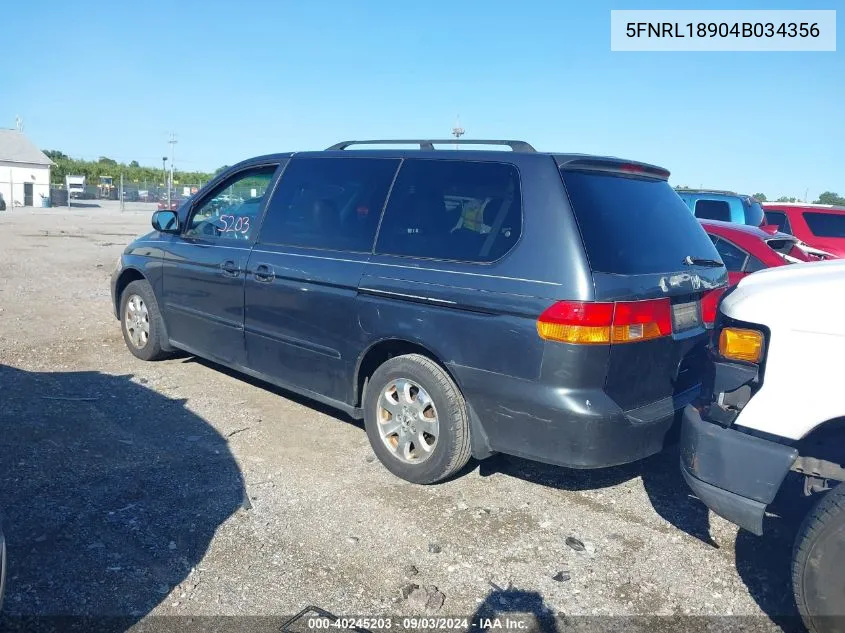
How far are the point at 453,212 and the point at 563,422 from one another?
131 cm

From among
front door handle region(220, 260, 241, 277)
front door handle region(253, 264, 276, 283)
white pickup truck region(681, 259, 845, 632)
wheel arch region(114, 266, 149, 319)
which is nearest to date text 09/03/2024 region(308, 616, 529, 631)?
white pickup truck region(681, 259, 845, 632)

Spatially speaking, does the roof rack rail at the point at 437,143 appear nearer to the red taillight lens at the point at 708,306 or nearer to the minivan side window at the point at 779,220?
the red taillight lens at the point at 708,306

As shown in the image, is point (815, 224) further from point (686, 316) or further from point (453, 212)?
point (453, 212)

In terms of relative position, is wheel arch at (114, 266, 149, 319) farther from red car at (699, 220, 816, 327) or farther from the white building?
the white building

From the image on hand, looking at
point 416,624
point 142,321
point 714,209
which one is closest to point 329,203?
point 142,321

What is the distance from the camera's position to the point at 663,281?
3.55 metres

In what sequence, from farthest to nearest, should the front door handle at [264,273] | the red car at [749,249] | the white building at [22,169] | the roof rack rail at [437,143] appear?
the white building at [22,169]
the red car at [749,249]
the front door handle at [264,273]
the roof rack rail at [437,143]

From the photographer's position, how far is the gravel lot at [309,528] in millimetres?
2977

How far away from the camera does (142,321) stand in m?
6.13

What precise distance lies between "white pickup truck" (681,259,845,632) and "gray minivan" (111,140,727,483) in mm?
496

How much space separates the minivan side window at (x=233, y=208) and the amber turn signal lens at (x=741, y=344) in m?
3.27

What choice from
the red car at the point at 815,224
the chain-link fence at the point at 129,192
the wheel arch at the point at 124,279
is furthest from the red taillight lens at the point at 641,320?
the chain-link fence at the point at 129,192

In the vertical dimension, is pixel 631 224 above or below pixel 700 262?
above

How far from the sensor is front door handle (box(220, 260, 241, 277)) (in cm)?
496
